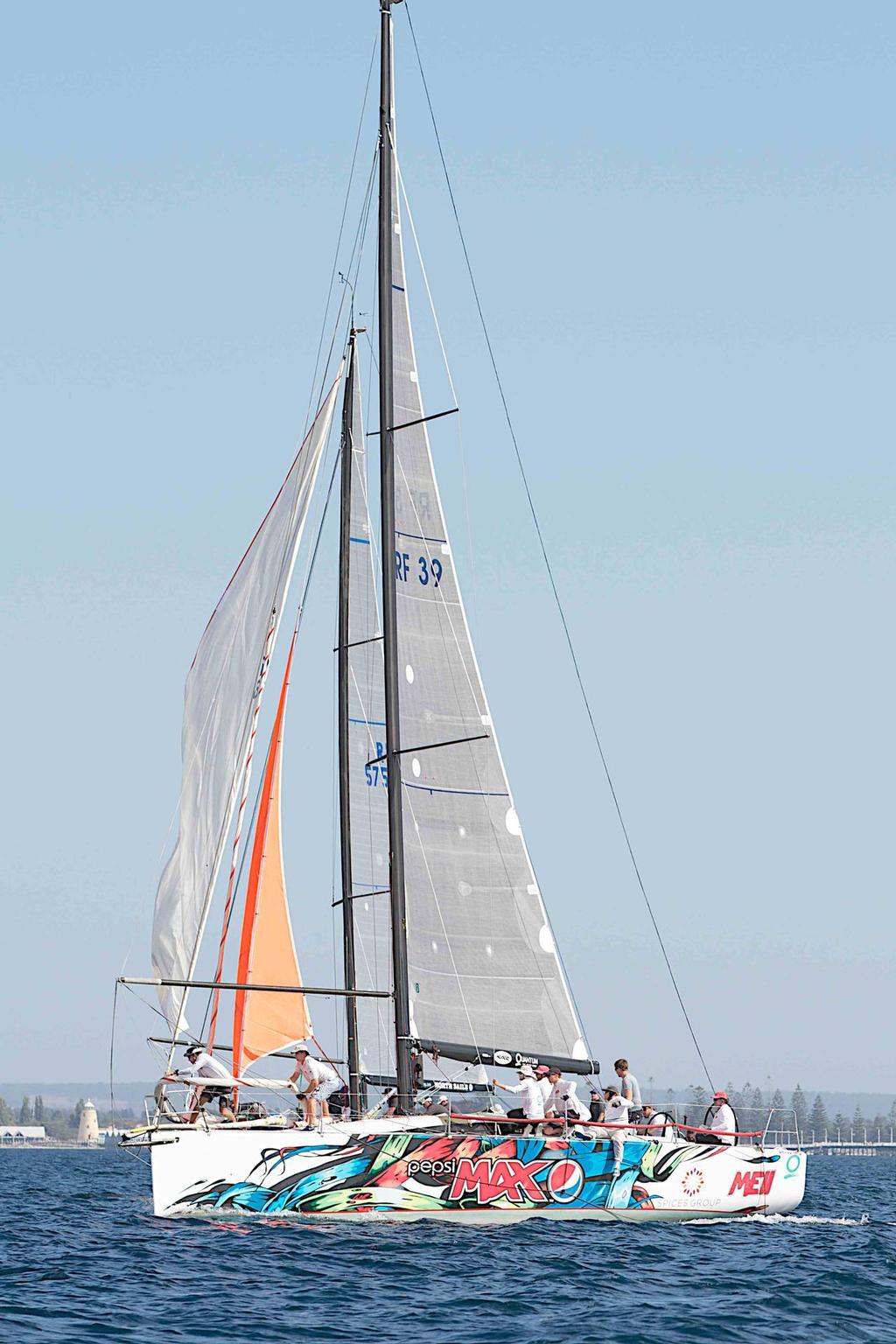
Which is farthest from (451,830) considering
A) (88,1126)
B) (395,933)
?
(88,1126)

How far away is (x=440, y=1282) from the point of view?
17.9 metres

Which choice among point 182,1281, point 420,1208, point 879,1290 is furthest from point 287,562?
point 879,1290

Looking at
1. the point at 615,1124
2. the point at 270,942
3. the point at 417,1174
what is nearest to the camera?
the point at 417,1174

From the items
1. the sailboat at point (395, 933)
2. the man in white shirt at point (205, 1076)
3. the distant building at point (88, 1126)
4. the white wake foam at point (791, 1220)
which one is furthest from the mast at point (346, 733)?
the distant building at point (88, 1126)

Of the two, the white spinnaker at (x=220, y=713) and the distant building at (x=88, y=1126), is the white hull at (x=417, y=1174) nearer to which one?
the white spinnaker at (x=220, y=713)

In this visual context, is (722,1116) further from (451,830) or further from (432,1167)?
(451,830)

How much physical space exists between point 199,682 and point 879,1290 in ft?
38.1

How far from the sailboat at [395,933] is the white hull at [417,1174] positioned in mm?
27

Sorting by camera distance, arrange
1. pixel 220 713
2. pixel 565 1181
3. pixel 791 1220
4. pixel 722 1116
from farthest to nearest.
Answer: pixel 791 1220
pixel 722 1116
pixel 220 713
pixel 565 1181

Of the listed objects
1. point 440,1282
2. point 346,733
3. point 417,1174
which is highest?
point 346,733

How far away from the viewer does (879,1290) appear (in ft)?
62.7

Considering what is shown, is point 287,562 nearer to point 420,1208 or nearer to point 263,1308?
point 420,1208

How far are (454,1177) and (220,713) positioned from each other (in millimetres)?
A: 6675

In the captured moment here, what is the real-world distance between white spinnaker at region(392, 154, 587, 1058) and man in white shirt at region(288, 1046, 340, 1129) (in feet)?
5.42
